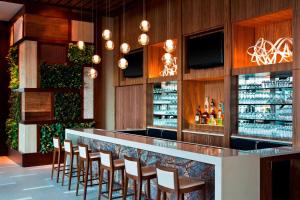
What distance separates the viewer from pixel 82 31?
8.61 meters

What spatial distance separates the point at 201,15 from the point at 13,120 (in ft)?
17.8

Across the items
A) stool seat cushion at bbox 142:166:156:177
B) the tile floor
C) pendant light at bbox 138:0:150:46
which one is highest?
pendant light at bbox 138:0:150:46

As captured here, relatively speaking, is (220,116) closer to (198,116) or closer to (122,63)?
(198,116)

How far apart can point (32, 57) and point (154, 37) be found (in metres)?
2.83

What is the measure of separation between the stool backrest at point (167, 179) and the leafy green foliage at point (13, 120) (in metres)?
5.66

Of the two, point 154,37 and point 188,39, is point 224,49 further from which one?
point 154,37

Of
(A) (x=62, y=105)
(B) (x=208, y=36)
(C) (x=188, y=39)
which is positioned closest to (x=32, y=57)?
(A) (x=62, y=105)

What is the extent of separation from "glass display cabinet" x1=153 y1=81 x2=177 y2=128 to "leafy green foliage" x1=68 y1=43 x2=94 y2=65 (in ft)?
6.54

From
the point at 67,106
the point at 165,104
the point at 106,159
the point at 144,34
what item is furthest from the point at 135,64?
the point at 106,159

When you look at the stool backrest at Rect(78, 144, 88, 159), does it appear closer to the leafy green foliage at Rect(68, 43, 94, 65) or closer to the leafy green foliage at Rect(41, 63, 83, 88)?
the leafy green foliage at Rect(41, 63, 83, 88)

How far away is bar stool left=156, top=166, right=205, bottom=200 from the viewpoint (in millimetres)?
3355

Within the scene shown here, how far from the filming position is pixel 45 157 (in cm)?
802

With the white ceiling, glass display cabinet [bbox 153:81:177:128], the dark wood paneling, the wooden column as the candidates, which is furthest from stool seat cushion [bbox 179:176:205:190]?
the dark wood paneling

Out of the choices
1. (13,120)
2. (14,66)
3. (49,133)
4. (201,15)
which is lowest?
(49,133)
